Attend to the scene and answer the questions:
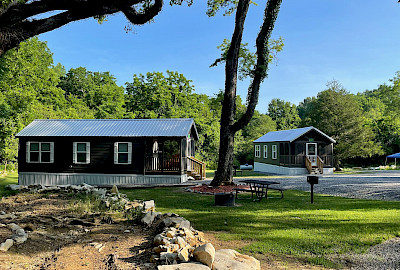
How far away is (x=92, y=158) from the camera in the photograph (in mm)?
17297

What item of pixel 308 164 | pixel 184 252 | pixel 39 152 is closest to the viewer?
pixel 184 252

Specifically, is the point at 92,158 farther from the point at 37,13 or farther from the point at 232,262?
the point at 232,262

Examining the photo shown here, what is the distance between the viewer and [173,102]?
32.6m

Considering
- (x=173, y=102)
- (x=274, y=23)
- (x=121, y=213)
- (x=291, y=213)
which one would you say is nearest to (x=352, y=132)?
(x=173, y=102)

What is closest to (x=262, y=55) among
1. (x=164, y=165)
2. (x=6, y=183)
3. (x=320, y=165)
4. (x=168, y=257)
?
(x=164, y=165)

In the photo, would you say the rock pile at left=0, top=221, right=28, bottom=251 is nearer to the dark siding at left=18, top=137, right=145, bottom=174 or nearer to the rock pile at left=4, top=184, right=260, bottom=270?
the rock pile at left=4, top=184, right=260, bottom=270

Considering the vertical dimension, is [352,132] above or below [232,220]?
above

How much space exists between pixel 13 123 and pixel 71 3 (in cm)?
2388

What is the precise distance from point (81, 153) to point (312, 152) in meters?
19.4

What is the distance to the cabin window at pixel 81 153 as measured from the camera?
17266 millimetres

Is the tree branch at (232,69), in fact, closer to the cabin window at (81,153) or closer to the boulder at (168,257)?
the cabin window at (81,153)

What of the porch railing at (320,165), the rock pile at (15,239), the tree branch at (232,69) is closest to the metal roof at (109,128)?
the tree branch at (232,69)

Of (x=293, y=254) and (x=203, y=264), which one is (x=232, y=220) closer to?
(x=293, y=254)

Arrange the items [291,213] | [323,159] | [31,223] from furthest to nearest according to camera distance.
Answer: [323,159]
[291,213]
[31,223]
